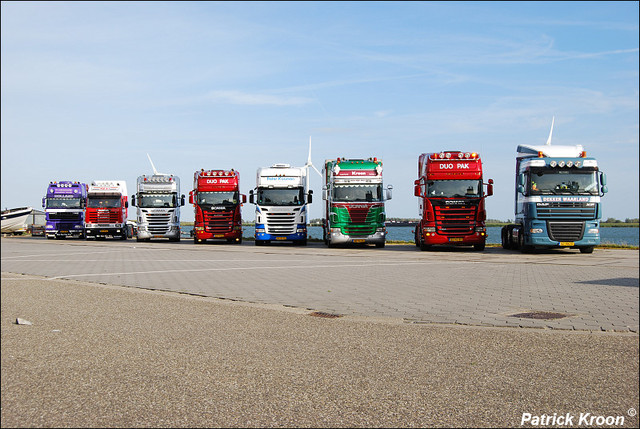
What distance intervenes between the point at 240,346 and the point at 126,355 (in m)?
1.23

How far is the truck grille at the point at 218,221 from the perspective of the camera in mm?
36281

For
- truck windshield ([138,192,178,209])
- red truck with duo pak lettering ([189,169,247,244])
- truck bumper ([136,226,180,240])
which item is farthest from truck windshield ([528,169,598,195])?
truck bumper ([136,226,180,240])

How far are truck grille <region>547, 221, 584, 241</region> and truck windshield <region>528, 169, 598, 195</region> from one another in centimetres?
113

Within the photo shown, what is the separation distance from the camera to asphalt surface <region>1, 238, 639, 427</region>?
4500mm

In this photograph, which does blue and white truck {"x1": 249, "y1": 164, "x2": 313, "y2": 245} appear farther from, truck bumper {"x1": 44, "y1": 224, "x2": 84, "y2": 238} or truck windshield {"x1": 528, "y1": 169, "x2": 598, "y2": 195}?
truck bumper {"x1": 44, "y1": 224, "x2": 84, "y2": 238}

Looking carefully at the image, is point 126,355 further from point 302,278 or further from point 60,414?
point 302,278

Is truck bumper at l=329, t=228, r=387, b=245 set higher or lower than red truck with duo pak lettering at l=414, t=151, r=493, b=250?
lower

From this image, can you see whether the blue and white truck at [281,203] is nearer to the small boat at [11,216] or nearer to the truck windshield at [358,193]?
the truck windshield at [358,193]

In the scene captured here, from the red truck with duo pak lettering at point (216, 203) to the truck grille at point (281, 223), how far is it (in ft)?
10.5

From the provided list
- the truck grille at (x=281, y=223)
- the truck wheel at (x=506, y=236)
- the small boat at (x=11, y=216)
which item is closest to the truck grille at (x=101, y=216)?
the truck grille at (x=281, y=223)

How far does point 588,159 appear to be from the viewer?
74.8ft

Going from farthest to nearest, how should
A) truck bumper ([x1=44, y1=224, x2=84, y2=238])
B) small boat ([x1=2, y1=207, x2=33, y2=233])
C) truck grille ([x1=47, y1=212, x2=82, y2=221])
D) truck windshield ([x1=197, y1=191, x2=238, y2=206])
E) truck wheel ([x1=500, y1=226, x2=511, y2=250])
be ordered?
truck bumper ([x1=44, y1=224, x2=84, y2=238]) < truck grille ([x1=47, y1=212, x2=82, y2=221]) < truck windshield ([x1=197, y1=191, x2=238, y2=206]) < truck wheel ([x1=500, y1=226, x2=511, y2=250]) < small boat ([x1=2, y1=207, x2=33, y2=233])

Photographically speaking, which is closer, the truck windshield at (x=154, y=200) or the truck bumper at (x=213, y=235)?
the truck bumper at (x=213, y=235)

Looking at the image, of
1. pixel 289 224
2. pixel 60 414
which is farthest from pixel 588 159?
pixel 60 414
